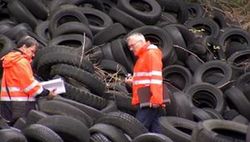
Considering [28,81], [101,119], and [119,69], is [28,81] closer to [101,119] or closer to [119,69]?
[101,119]

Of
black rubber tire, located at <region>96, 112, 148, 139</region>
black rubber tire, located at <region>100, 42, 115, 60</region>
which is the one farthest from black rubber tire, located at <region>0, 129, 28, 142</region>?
black rubber tire, located at <region>100, 42, 115, 60</region>

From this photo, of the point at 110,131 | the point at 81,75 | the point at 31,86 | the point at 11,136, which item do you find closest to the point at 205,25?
the point at 81,75

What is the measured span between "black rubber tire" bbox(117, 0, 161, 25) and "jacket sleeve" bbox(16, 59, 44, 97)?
445 centimetres

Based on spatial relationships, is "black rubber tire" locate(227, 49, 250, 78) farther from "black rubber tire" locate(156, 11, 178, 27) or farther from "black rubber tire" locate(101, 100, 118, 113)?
"black rubber tire" locate(101, 100, 118, 113)

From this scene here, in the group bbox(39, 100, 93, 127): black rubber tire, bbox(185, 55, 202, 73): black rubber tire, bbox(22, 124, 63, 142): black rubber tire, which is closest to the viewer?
bbox(22, 124, 63, 142): black rubber tire

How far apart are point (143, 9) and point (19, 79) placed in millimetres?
5523

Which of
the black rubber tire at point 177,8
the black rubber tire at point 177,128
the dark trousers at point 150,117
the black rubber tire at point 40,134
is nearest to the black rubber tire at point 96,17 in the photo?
the black rubber tire at point 177,8

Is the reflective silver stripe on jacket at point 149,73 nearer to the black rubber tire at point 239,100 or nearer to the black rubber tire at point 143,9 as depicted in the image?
the black rubber tire at point 239,100

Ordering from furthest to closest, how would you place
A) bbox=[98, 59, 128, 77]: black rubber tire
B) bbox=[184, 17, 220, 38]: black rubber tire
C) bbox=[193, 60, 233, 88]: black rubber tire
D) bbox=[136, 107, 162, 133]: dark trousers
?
bbox=[184, 17, 220, 38]: black rubber tire < bbox=[193, 60, 233, 88]: black rubber tire < bbox=[98, 59, 128, 77]: black rubber tire < bbox=[136, 107, 162, 133]: dark trousers

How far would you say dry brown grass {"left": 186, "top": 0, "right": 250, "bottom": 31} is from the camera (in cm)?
1577

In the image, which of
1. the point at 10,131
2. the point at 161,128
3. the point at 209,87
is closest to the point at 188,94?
the point at 209,87

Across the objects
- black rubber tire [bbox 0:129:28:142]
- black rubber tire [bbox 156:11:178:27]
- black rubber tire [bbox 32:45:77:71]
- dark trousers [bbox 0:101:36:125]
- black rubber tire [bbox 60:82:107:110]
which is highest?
black rubber tire [bbox 156:11:178:27]

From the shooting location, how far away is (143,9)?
13578 mm

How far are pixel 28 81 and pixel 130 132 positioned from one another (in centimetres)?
153
